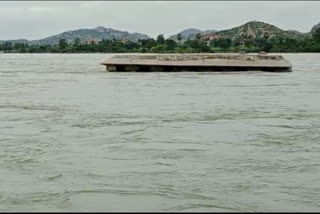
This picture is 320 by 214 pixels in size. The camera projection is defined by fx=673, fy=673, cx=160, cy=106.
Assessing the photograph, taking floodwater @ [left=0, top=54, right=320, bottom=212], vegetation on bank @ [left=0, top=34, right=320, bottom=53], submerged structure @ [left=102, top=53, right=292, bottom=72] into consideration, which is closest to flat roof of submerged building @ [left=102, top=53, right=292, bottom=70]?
submerged structure @ [left=102, top=53, right=292, bottom=72]

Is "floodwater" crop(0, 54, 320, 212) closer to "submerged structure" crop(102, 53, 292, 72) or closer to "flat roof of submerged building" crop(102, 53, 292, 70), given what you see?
"flat roof of submerged building" crop(102, 53, 292, 70)

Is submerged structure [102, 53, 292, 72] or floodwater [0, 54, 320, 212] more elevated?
floodwater [0, 54, 320, 212]

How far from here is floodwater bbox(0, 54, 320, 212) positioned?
1009 centimetres

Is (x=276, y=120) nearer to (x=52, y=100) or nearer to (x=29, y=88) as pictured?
(x=52, y=100)

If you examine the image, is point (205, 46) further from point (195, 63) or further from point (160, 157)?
point (160, 157)

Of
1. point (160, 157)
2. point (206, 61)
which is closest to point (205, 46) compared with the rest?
point (206, 61)

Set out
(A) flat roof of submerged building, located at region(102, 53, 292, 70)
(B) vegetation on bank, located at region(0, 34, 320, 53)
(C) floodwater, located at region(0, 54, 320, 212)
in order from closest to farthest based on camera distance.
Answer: (C) floodwater, located at region(0, 54, 320, 212)
(A) flat roof of submerged building, located at region(102, 53, 292, 70)
(B) vegetation on bank, located at region(0, 34, 320, 53)

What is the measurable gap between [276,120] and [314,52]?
134821 millimetres

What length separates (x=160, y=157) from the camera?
1336 centimetres

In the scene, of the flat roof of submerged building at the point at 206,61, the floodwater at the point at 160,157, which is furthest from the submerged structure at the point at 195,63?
the floodwater at the point at 160,157

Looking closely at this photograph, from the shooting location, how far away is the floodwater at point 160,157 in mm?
10094

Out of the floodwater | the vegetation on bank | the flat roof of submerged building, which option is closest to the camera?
the floodwater

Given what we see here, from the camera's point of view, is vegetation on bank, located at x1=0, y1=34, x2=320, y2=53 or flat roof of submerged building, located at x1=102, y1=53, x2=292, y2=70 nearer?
flat roof of submerged building, located at x1=102, y1=53, x2=292, y2=70

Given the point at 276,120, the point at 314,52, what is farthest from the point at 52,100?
the point at 314,52
